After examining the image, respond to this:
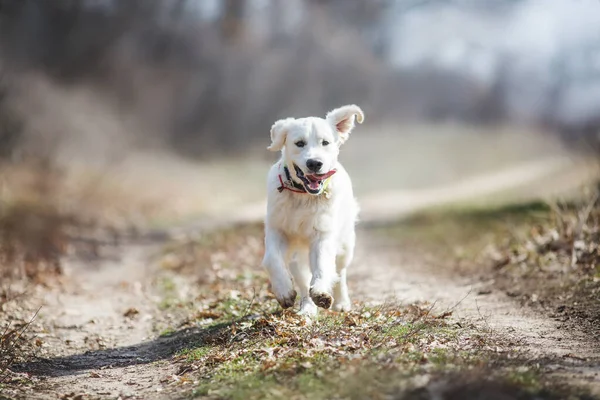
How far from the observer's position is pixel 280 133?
6129 millimetres

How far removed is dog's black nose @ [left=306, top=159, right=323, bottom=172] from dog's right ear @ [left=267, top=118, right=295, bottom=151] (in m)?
0.56

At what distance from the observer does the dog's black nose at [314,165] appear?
5685 millimetres

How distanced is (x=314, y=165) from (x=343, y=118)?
2.75ft

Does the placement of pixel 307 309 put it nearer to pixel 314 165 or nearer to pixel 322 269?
pixel 322 269

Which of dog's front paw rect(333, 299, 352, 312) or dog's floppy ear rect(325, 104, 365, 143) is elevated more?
dog's floppy ear rect(325, 104, 365, 143)

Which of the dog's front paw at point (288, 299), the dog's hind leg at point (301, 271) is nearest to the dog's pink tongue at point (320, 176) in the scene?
the dog's hind leg at point (301, 271)

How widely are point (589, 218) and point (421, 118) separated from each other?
2070 centimetres

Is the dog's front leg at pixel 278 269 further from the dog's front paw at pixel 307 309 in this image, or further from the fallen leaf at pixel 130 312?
the fallen leaf at pixel 130 312

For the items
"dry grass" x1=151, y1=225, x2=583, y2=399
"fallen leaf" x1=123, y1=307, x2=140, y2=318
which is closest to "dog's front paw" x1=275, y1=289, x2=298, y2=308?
"dry grass" x1=151, y1=225, x2=583, y2=399

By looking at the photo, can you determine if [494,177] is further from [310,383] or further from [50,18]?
[310,383]

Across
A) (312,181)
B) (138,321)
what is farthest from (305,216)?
(138,321)

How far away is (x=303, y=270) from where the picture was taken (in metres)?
6.44

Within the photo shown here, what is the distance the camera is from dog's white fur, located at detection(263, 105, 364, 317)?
5785 mm

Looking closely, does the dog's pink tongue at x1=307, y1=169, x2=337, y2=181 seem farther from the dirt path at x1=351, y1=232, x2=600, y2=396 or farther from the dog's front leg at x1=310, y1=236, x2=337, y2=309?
the dirt path at x1=351, y1=232, x2=600, y2=396
